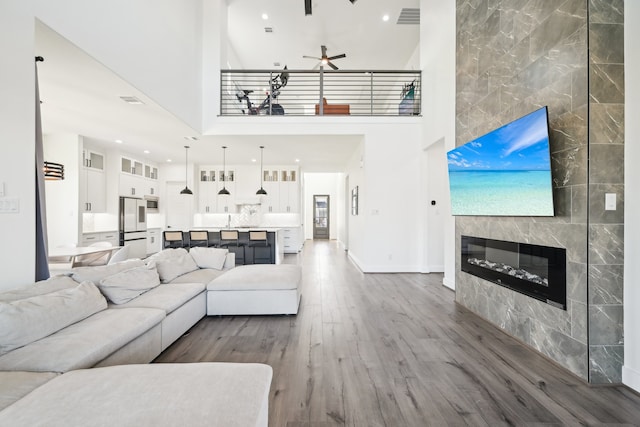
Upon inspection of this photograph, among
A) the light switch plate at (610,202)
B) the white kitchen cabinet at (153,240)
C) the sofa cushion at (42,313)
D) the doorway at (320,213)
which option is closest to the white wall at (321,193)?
the doorway at (320,213)

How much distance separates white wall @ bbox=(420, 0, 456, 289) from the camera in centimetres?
427

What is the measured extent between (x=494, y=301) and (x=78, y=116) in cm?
660

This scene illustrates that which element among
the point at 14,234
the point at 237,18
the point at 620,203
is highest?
the point at 237,18

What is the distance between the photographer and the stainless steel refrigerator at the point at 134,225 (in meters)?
7.01

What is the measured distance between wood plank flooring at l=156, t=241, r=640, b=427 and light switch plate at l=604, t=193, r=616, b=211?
1.23m

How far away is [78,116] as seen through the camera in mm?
4695

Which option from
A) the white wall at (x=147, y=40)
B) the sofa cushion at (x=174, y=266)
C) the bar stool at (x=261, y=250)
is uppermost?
the white wall at (x=147, y=40)

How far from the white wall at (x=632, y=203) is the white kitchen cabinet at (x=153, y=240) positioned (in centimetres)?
907

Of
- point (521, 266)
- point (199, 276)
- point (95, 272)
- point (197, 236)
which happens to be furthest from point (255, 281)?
point (197, 236)

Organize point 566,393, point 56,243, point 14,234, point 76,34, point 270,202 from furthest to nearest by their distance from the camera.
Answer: point 270,202 → point 56,243 → point 76,34 → point 14,234 → point 566,393

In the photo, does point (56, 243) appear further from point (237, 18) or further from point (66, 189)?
point (237, 18)

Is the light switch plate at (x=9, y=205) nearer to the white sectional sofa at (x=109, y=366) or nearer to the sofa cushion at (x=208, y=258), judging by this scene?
the white sectional sofa at (x=109, y=366)

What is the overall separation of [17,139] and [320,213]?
12.4m

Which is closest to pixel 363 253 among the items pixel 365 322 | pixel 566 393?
pixel 365 322
